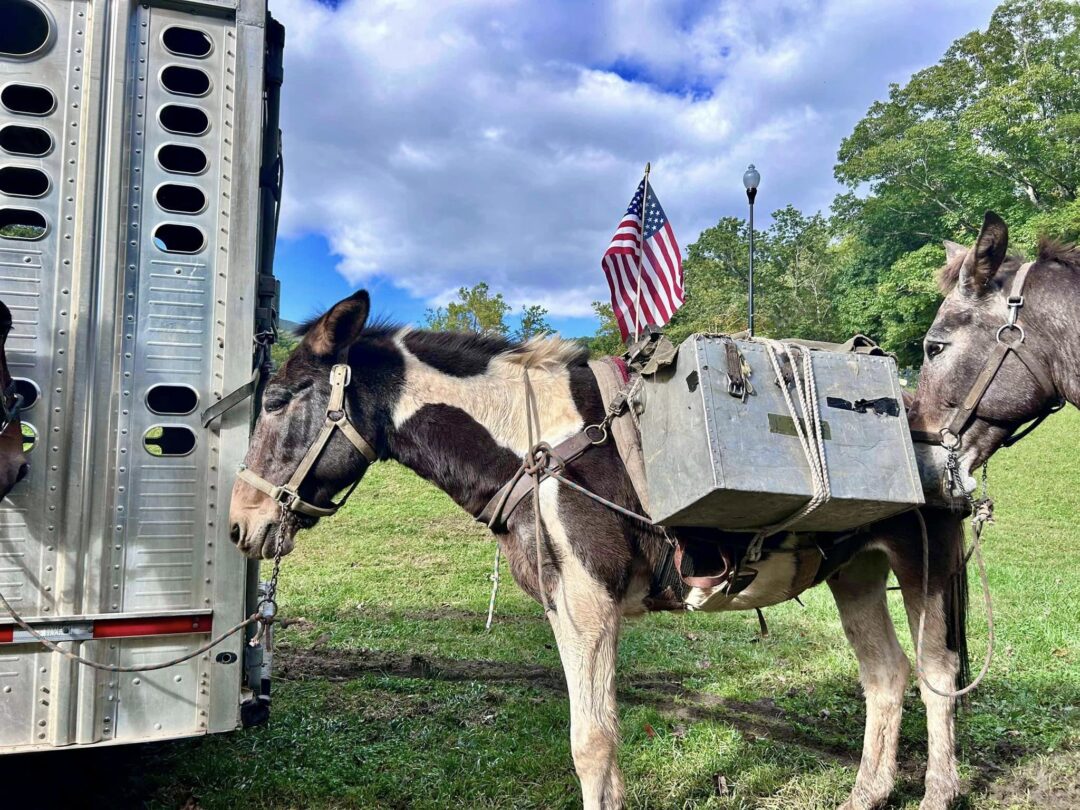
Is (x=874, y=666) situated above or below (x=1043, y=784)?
above

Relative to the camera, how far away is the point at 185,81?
10.1 ft

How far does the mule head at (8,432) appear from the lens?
98.1 inches

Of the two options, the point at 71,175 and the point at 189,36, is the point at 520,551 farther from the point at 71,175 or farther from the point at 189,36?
the point at 189,36

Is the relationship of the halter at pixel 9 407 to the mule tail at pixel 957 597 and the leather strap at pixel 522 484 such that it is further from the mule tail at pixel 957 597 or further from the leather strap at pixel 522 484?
the mule tail at pixel 957 597

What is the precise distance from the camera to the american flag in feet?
17.5

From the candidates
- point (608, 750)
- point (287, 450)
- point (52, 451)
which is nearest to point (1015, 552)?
point (608, 750)

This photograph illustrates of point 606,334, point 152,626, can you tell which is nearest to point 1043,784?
point 152,626

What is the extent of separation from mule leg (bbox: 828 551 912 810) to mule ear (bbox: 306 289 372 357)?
10.1 ft

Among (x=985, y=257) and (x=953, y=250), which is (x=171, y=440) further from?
(x=953, y=250)

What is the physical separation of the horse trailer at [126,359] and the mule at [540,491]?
0.29m

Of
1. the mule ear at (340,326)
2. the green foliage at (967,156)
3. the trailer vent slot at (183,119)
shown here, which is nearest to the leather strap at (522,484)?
the mule ear at (340,326)

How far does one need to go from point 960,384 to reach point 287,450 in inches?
120

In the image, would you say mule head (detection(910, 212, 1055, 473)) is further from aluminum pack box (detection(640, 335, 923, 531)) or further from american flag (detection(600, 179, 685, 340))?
american flag (detection(600, 179, 685, 340))

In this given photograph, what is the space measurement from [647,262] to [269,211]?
3.07 meters
